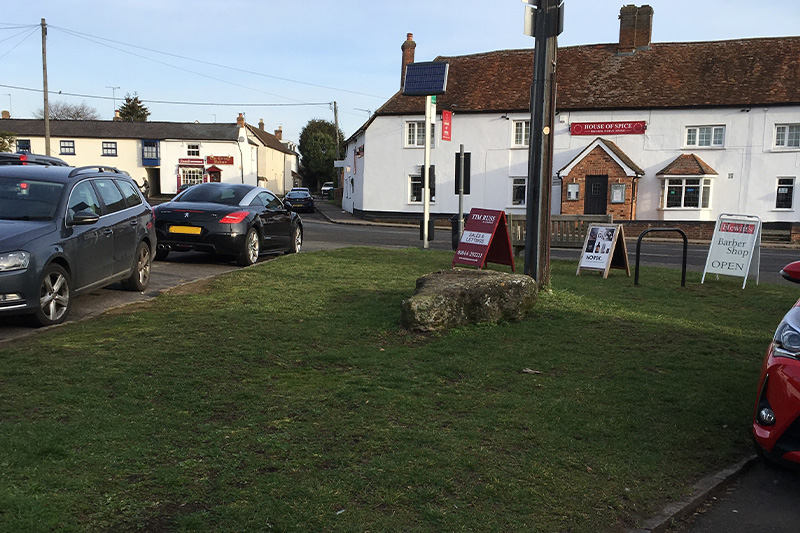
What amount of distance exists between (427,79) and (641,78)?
70.1 feet

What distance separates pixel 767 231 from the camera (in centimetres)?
3247

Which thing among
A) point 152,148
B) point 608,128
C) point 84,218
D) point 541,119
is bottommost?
point 84,218

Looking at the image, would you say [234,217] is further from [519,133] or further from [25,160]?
[519,133]

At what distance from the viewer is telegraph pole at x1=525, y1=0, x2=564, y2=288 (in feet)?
30.1

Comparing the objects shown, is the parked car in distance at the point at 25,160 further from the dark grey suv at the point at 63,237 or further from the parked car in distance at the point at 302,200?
the parked car in distance at the point at 302,200

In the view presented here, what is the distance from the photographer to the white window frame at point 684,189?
1315 inches

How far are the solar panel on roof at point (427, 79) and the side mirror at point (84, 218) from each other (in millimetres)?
11979

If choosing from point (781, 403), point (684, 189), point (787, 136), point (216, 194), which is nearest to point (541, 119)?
point (781, 403)

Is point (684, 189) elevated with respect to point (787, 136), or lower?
lower

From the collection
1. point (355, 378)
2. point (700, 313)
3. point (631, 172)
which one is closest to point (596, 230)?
point (700, 313)

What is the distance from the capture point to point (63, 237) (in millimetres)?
7414

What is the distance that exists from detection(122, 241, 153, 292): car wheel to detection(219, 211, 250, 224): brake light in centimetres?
247

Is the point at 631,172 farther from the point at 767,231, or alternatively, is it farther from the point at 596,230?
the point at 596,230

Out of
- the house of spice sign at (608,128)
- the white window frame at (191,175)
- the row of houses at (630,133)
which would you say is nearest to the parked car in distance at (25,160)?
the row of houses at (630,133)
